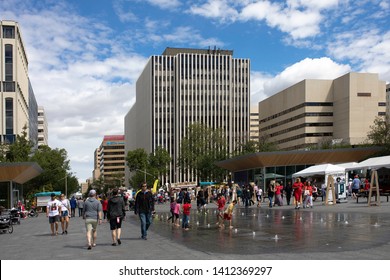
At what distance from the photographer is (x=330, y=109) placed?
130 meters

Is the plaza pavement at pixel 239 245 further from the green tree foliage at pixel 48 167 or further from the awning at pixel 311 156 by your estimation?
the green tree foliage at pixel 48 167

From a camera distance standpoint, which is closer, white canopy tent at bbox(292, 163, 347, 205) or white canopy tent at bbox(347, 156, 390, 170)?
white canopy tent at bbox(292, 163, 347, 205)

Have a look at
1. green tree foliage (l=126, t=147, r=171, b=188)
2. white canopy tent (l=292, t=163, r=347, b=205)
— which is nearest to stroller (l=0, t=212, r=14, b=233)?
white canopy tent (l=292, t=163, r=347, b=205)

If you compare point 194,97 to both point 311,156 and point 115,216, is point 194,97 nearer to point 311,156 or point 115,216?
point 311,156

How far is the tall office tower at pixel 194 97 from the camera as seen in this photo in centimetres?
13938

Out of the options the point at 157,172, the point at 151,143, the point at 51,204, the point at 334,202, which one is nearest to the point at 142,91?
the point at 151,143

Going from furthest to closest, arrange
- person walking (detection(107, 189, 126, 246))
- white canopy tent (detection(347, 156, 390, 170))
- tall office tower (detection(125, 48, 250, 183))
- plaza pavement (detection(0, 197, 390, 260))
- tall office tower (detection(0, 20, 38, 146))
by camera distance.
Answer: tall office tower (detection(125, 48, 250, 183)) < tall office tower (detection(0, 20, 38, 146)) < white canopy tent (detection(347, 156, 390, 170)) < person walking (detection(107, 189, 126, 246)) < plaza pavement (detection(0, 197, 390, 260))

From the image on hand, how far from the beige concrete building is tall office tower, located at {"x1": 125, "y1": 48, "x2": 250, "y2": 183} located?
1116 centimetres

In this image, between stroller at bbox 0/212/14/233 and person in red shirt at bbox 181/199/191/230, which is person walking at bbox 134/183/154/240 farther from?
stroller at bbox 0/212/14/233

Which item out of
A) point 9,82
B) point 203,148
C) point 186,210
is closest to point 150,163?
point 203,148

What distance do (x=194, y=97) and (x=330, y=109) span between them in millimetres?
33926

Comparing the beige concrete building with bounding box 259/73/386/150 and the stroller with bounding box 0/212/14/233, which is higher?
the beige concrete building with bounding box 259/73/386/150

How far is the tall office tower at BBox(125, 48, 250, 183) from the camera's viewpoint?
457ft

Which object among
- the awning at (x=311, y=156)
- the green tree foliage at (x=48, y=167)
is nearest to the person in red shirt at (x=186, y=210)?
the awning at (x=311, y=156)
